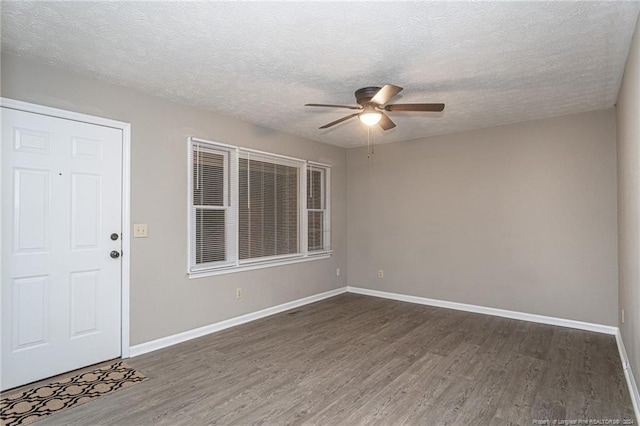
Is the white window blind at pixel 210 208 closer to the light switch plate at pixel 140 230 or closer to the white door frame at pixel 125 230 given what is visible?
the light switch plate at pixel 140 230

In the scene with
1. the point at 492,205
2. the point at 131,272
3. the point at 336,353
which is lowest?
the point at 336,353

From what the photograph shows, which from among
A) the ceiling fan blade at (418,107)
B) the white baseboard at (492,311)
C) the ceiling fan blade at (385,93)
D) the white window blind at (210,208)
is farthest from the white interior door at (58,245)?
the white baseboard at (492,311)

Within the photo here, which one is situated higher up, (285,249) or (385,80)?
(385,80)

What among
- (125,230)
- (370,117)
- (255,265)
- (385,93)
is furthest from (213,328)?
(385,93)

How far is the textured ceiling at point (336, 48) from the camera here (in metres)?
2.10

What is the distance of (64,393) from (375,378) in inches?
95.0

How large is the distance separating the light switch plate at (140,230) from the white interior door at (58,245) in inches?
5.3

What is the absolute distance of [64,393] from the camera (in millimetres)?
2650

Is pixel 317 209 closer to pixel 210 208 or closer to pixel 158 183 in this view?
pixel 210 208

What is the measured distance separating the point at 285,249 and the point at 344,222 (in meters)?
1.48

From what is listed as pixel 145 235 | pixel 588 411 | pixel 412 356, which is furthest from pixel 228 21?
pixel 588 411

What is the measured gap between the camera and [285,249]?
5125mm

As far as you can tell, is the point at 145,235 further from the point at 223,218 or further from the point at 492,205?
the point at 492,205

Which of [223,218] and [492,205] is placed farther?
[492,205]
